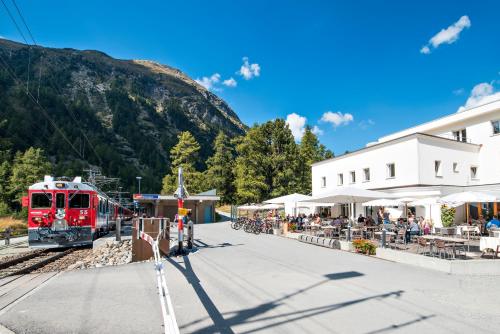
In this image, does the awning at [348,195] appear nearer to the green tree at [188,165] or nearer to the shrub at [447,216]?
the shrub at [447,216]

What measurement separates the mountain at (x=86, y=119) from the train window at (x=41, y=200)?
216ft

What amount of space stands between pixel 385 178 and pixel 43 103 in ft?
428

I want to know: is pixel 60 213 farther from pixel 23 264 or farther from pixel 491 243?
pixel 491 243

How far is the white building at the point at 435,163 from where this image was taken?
2506cm

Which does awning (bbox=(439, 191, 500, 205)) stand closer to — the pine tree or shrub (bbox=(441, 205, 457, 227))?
shrub (bbox=(441, 205, 457, 227))

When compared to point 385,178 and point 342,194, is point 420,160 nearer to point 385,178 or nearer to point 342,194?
point 385,178

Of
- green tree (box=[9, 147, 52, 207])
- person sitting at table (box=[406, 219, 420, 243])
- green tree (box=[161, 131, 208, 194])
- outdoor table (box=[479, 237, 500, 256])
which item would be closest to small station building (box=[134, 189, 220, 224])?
green tree (box=[161, 131, 208, 194])

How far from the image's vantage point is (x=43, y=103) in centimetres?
12694

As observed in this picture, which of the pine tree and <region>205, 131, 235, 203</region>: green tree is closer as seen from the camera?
the pine tree

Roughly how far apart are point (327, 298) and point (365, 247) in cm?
702

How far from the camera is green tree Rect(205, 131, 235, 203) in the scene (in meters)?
66.0

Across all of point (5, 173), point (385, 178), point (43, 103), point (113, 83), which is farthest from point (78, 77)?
point (385, 178)

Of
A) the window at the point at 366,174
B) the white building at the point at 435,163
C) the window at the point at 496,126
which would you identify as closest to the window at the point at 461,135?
the white building at the point at 435,163

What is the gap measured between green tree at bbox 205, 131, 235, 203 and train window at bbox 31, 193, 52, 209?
47125 millimetres
